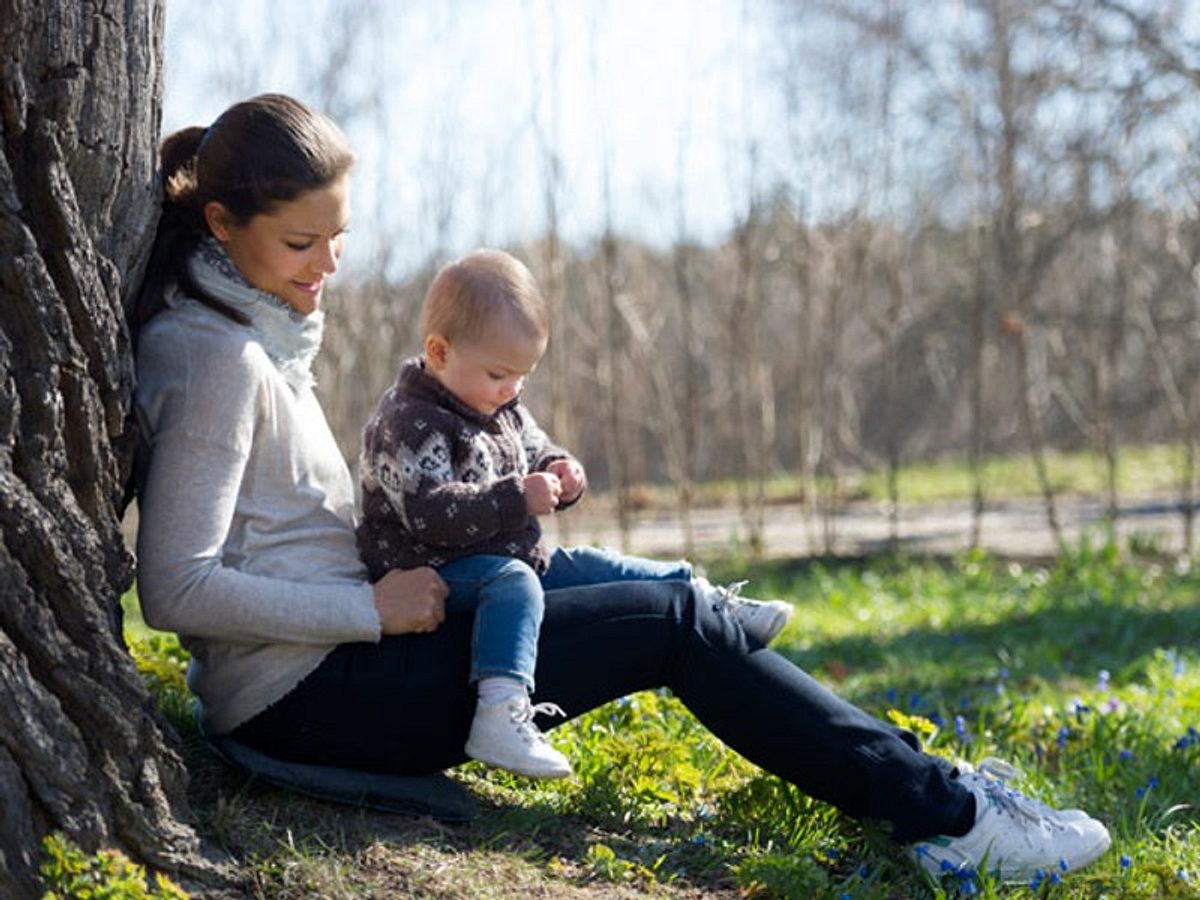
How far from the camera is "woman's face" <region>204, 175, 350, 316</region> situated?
2.58 m

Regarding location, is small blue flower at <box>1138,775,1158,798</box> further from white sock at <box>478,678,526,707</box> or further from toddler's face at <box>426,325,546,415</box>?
toddler's face at <box>426,325,546,415</box>

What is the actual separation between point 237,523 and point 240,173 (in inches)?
23.4

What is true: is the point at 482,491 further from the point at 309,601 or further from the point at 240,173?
the point at 240,173

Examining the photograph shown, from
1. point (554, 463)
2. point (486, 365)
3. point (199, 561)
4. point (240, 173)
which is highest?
point (240, 173)

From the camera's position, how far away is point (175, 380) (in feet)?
8.20

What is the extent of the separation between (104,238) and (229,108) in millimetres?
332

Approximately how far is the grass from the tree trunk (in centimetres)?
27

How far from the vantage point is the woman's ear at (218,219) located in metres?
2.59

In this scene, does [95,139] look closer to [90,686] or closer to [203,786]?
[90,686]

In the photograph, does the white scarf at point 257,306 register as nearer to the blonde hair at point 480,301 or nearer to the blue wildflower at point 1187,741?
the blonde hair at point 480,301

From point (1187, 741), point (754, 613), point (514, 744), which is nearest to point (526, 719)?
point (514, 744)

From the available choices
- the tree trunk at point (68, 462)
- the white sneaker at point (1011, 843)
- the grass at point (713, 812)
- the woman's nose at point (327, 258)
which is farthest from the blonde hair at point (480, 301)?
the white sneaker at point (1011, 843)

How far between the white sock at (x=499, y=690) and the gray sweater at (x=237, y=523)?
207 millimetres

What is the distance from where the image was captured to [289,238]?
2.60m
